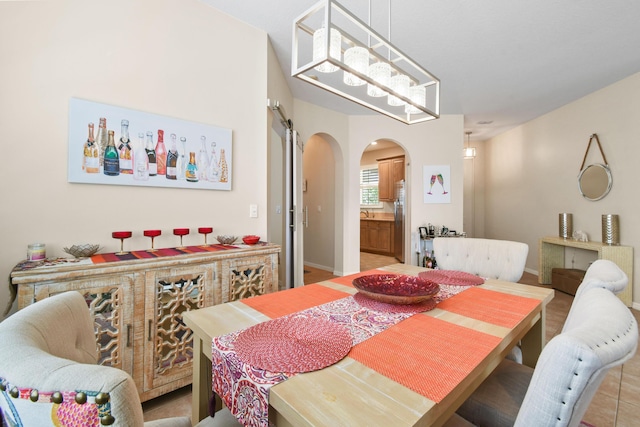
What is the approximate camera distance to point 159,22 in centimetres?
207

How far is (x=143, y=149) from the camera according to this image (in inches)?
78.6

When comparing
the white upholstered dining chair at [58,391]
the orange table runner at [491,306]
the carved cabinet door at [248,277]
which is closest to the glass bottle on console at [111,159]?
the carved cabinet door at [248,277]

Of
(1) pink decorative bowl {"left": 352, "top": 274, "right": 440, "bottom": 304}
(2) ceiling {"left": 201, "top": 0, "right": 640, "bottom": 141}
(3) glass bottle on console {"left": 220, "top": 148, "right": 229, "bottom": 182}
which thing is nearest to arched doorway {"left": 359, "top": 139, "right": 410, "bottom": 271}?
(2) ceiling {"left": 201, "top": 0, "right": 640, "bottom": 141}

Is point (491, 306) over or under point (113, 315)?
over

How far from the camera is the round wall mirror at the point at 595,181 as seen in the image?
375cm

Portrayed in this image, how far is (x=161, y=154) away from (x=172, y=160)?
80 mm

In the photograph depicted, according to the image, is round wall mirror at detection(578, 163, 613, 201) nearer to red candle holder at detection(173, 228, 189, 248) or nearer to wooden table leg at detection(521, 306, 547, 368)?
wooden table leg at detection(521, 306, 547, 368)

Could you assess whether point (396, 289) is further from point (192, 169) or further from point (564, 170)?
point (564, 170)

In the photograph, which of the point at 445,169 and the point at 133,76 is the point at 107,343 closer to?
the point at 133,76

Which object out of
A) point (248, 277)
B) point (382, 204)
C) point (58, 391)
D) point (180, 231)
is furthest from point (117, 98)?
point (382, 204)

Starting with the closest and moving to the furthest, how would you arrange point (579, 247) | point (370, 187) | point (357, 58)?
point (357, 58) < point (579, 247) < point (370, 187)

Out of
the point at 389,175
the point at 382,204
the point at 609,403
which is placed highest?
the point at 389,175

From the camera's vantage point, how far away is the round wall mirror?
3.75 m

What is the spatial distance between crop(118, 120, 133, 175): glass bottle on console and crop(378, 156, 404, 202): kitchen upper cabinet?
572cm
